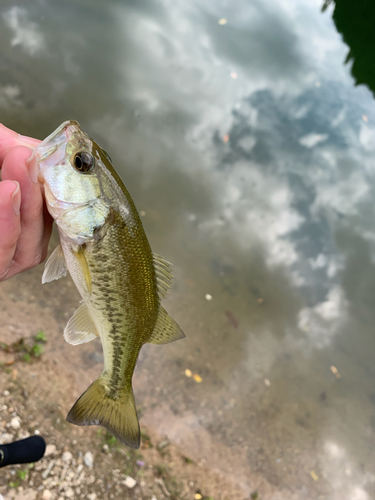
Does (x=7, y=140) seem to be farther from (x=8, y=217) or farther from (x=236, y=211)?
(x=236, y=211)

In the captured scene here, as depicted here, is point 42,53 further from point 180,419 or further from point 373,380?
point 373,380

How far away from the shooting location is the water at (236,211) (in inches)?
172

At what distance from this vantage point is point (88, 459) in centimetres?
310

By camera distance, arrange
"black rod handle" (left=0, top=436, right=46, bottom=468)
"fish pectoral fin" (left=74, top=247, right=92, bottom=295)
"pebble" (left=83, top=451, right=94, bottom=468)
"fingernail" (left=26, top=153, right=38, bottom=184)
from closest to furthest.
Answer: "fingernail" (left=26, top=153, right=38, bottom=184), "fish pectoral fin" (left=74, top=247, right=92, bottom=295), "black rod handle" (left=0, top=436, right=46, bottom=468), "pebble" (left=83, top=451, right=94, bottom=468)

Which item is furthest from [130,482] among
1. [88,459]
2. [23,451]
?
[23,451]

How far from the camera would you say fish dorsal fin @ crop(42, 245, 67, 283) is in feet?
6.35

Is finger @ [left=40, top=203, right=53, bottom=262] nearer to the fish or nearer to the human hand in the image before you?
the human hand

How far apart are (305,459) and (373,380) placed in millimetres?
1855

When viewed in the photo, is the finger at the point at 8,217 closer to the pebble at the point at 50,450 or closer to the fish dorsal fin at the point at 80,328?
the fish dorsal fin at the point at 80,328

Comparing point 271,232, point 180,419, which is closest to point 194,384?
point 180,419

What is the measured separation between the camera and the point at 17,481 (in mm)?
2701

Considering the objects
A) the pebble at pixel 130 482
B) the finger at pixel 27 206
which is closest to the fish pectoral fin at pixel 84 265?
the finger at pixel 27 206

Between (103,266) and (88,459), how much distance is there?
2265 mm

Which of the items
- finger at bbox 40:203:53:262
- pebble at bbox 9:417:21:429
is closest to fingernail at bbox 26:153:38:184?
finger at bbox 40:203:53:262
